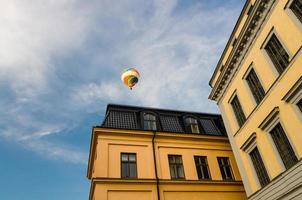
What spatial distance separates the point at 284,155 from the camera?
1109 centimetres

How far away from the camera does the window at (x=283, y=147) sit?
418 inches

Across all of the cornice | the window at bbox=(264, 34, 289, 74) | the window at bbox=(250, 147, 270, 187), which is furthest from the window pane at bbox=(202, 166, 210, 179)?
the window at bbox=(264, 34, 289, 74)

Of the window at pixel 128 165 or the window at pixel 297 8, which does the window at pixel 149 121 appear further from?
the window at pixel 297 8

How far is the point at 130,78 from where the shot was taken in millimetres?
17297

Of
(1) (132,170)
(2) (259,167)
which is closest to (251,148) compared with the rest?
(2) (259,167)

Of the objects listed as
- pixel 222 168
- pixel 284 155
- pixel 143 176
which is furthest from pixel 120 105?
pixel 284 155

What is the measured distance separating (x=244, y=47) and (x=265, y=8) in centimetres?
250

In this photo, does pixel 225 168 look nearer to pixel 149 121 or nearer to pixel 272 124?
pixel 149 121

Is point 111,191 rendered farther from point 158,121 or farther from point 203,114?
point 203,114

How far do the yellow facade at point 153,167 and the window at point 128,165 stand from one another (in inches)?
10.8

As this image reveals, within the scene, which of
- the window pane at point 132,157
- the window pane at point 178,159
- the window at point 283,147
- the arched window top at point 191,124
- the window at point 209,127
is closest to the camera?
the window at point 283,147

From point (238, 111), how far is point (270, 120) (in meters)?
3.40

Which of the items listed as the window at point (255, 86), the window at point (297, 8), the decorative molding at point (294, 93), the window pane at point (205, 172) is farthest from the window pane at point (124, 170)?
the window at point (297, 8)

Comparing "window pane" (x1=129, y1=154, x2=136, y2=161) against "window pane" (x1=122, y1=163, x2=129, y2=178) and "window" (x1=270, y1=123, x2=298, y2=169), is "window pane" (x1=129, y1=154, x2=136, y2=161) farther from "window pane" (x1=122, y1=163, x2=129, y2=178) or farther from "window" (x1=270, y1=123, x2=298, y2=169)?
"window" (x1=270, y1=123, x2=298, y2=169)
